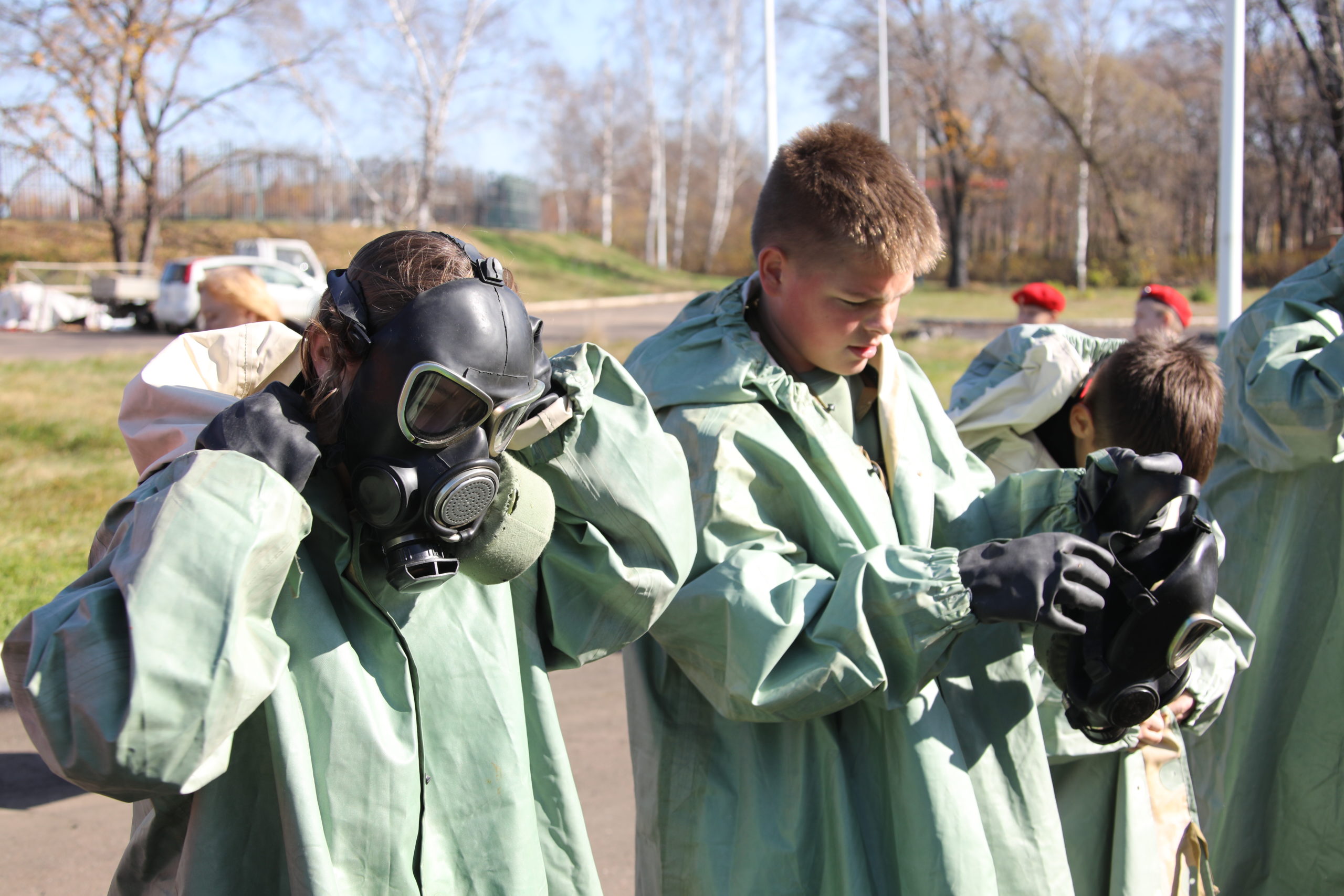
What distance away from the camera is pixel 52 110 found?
75.1 ft

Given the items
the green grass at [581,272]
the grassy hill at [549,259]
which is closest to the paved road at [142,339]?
the grassy hill at [549,259]

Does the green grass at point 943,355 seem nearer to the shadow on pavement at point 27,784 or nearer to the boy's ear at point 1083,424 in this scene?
the boy's ear at point 1083,424

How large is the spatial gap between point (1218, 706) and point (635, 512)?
4.98 feet

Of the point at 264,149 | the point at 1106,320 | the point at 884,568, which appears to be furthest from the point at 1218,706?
the point at 264,149

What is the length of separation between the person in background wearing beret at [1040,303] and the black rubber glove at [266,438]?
5150 mm

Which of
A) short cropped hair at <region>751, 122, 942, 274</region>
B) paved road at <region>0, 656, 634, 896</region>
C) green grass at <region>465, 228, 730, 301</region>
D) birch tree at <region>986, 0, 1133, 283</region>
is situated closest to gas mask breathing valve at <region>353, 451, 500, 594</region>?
short cropped hair at <region>751, 122, 942, 274</region>

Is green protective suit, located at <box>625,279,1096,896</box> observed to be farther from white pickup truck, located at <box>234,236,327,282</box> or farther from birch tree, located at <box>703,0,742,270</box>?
birch tree, located at <box>703,0,742,270</box>

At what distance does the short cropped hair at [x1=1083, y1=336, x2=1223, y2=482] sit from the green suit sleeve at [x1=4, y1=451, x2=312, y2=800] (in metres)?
1.91

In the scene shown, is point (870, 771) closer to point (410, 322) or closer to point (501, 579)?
point (501, 579)

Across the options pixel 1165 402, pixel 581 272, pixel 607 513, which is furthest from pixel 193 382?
pixel 581 272

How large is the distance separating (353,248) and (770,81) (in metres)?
13.3

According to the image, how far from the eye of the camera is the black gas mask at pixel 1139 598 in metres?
1.92

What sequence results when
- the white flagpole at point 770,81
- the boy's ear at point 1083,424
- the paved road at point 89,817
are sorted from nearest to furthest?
the boy's ear at point 1083,424, the paved road at point 89,817, the white flagpole at point 770,81

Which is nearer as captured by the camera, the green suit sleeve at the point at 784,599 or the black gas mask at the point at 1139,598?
the green suit sleeve at the point at 784,599
